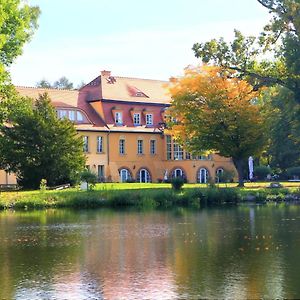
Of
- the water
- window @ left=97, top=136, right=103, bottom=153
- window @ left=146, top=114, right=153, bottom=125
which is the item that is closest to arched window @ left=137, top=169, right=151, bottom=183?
window @ left=97, top=136, right=103, bottom=153

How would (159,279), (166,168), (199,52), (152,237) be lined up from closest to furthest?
(159,279) < (152,237) < (199,52) < (166,168)

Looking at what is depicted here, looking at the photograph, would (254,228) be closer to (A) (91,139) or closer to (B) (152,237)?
(B) (152,237)

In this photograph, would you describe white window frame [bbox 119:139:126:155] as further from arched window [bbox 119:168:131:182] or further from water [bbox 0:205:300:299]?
water [bbox 0:205:300:299]

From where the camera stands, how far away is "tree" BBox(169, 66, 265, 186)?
49438 millimetres

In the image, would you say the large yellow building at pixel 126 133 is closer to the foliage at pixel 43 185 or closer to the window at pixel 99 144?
the window at pixel 99 144

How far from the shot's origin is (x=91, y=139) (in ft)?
199

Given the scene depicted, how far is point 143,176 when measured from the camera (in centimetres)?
6328

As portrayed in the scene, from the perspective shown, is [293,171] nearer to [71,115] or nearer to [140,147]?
[140,147]

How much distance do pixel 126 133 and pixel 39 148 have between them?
18.2 m

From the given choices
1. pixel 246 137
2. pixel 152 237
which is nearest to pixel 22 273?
pixel 152 237

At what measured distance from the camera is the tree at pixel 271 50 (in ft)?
130

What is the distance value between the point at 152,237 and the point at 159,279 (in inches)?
315

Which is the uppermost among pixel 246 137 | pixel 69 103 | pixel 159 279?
pixel 69 103

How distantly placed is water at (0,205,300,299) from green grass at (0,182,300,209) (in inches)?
291
